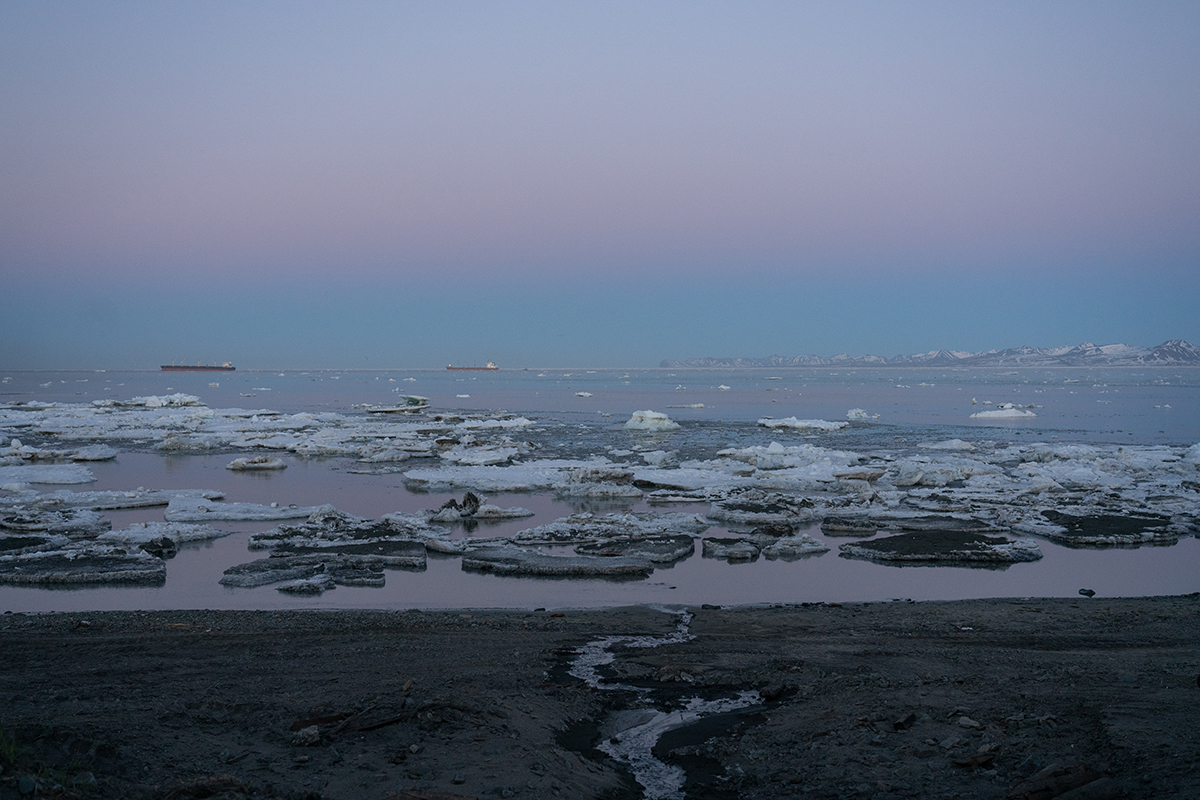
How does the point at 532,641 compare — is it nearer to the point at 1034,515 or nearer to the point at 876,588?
the point at 876,588

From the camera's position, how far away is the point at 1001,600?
866 centimetres

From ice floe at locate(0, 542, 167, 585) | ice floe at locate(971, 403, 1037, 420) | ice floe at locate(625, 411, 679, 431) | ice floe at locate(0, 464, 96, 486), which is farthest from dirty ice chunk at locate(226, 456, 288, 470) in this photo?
ice floe at locate(971, 403, 1037, 420)

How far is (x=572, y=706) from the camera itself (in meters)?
5.27

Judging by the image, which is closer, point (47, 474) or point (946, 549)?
point (946, 549)

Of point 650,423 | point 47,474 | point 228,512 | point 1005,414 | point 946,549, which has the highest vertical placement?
point 1005,414

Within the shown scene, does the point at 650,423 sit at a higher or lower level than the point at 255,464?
higher

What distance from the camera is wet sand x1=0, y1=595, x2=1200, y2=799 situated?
389 cm

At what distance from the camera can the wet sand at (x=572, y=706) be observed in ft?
12.8

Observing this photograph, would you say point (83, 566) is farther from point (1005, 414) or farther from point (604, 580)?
point (1005, 414)

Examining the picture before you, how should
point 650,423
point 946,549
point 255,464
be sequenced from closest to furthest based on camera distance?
point 946,549, point 255,464, point 650,423

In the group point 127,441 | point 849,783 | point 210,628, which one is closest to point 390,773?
point 849,783

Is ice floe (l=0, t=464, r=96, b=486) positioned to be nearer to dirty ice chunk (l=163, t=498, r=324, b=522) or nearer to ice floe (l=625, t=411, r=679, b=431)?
dirty ice chunk (l=163, t=498, r=324, b=522)

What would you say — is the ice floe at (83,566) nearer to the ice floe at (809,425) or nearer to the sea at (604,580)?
the sea at (604,580)

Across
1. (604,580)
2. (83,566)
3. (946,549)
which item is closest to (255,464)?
(83,566)
